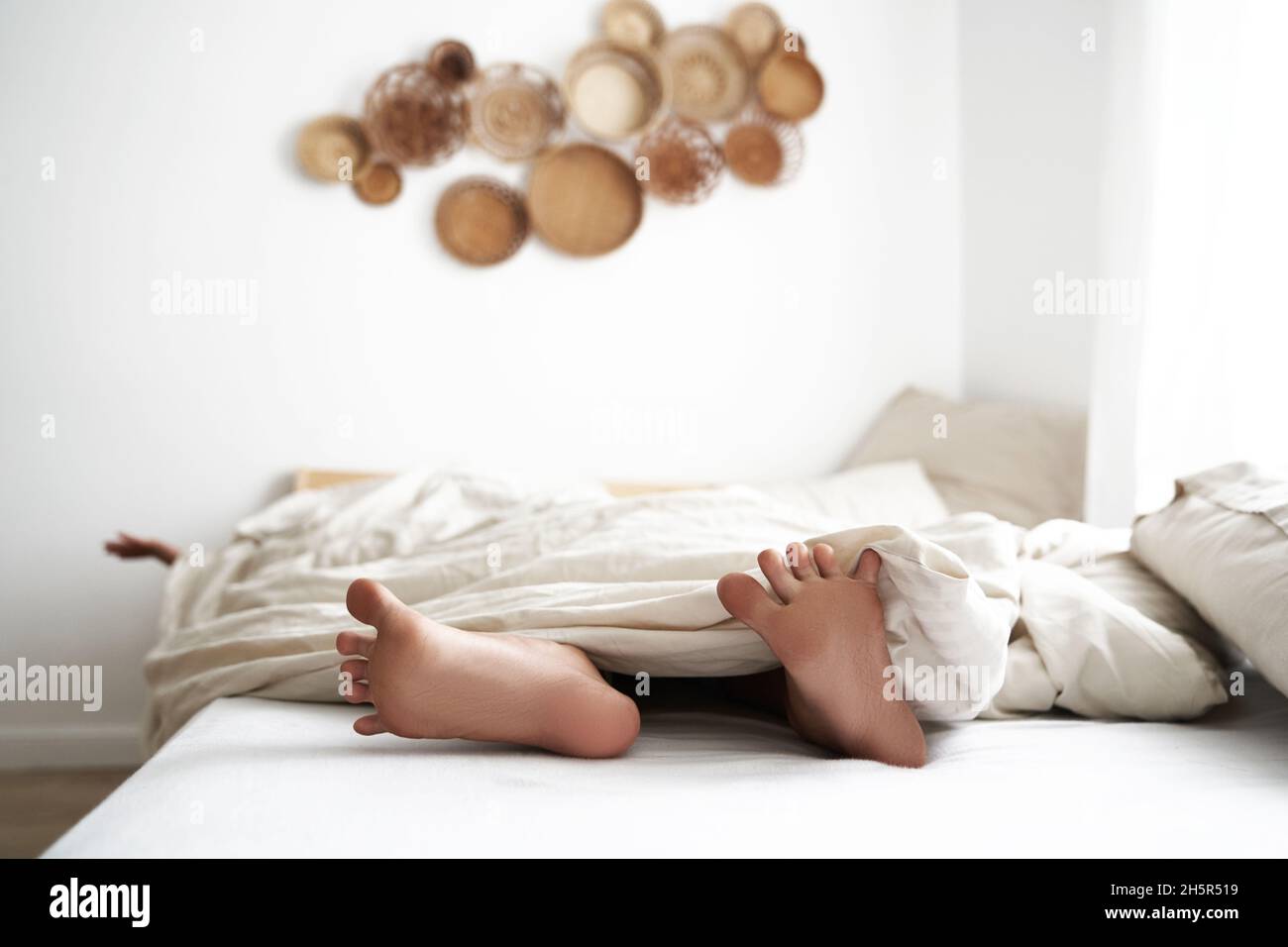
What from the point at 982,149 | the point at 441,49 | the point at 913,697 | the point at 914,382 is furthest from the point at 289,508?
the point at 982,149

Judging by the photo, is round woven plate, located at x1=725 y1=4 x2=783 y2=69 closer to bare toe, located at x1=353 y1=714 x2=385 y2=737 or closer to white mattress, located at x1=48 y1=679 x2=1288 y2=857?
white mattress, located at x1=48 y1=679 x2=1288 y2=857

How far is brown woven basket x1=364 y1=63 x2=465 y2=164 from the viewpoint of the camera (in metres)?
2.62

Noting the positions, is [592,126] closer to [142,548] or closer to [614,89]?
[614,89]

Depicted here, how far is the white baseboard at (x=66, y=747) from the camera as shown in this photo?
2.54 metres

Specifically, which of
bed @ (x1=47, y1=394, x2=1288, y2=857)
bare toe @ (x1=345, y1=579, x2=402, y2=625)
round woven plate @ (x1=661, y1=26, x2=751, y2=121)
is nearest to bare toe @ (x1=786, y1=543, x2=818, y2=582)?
bed @ (x1=47, y1=394, x2=1288, y2=857)

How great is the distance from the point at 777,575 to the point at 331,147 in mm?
2087

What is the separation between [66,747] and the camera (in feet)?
8.40

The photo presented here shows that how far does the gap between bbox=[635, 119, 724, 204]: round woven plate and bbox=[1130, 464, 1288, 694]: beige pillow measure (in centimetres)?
167

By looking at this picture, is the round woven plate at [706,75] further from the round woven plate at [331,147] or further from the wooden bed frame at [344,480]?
the wooden bed frame at [344,480]

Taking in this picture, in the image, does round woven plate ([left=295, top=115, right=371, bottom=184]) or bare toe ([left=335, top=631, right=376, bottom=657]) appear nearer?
bare toe ([left=335, top=631, right=376, bottom=657])

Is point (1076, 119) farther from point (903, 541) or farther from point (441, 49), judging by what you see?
point (903, 541)

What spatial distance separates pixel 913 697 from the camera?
1.01m

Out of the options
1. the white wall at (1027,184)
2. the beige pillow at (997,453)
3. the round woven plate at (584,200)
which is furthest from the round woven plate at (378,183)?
the white wall at (1027,184)

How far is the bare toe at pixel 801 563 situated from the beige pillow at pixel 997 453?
1.66m
